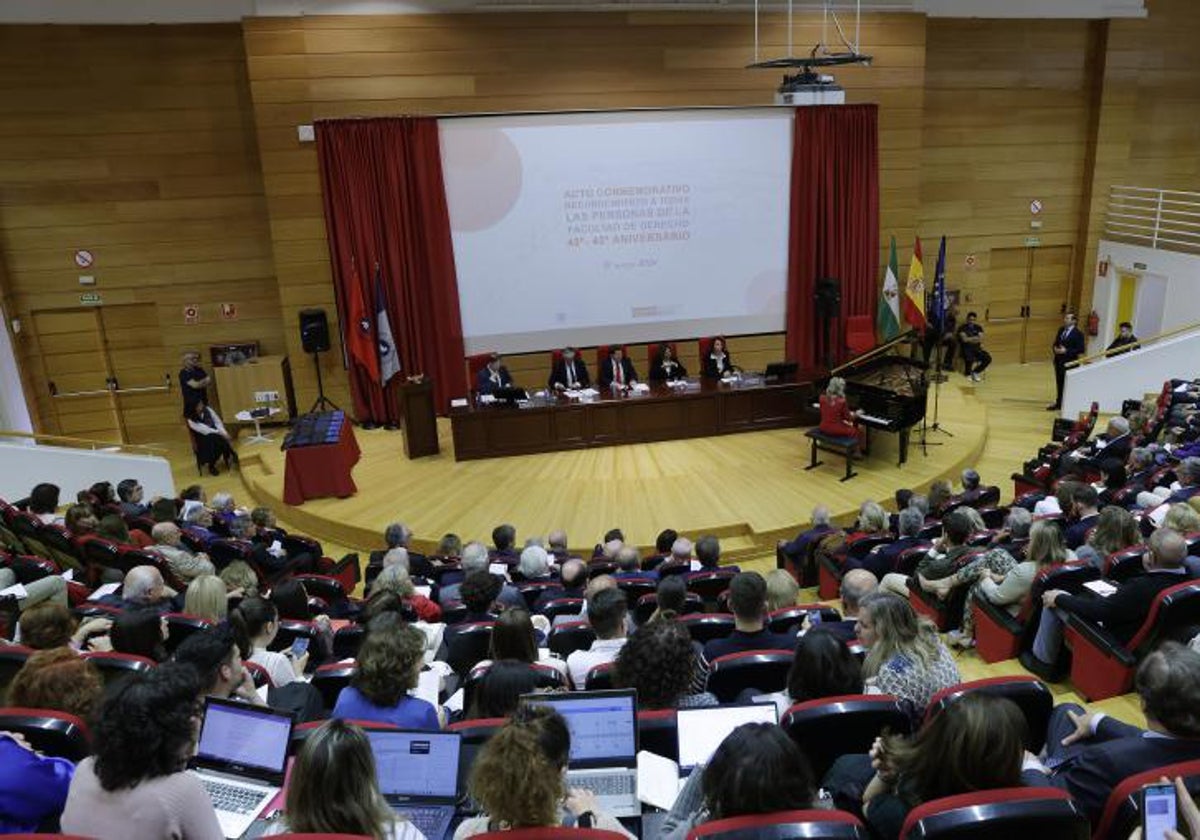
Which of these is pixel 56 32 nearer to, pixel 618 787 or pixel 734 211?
pixel 734 211

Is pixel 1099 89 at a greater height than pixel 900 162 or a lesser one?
greater

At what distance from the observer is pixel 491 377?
36.0 ft

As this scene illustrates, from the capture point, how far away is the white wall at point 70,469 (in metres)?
9.62

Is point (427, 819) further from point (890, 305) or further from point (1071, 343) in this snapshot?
point (1071, 343)

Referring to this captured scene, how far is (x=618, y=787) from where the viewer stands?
288cm

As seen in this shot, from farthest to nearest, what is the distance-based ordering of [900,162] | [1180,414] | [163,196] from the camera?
[900,162] < [163,196] < [1180,414]

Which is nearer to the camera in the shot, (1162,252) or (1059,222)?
(1162,252)

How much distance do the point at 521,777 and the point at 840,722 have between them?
4.03 ft

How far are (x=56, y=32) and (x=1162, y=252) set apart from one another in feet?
50.7

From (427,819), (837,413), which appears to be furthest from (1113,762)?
(837,413)

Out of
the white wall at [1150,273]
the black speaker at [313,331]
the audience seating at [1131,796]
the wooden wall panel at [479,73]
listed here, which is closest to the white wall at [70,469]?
the black speaker at [313,331]

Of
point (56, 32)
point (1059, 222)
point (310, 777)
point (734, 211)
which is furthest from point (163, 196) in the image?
point (1059, 222)

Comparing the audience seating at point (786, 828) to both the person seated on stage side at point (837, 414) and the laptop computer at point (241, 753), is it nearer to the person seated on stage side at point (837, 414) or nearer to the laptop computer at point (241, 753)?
the laptop computer at point (241, 753)

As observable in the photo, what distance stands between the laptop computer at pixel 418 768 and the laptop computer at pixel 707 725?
767mm
